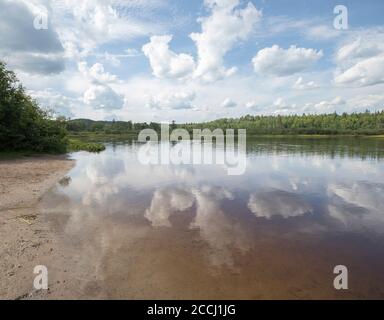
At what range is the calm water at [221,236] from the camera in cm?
662

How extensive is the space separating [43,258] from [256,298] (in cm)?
561

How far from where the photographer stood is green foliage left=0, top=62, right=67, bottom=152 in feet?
91.7

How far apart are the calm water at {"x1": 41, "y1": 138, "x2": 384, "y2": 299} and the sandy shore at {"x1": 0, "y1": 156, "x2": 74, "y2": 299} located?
2.15 ft

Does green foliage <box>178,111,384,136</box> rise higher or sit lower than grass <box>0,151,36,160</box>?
higher

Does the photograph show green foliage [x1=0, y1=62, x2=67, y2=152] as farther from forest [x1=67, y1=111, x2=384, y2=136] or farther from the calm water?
forest [x1=67, y1=111, x2=384, y2=136]

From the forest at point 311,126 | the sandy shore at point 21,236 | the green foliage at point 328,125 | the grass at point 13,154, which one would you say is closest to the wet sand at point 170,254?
the sandy shore at point 21,236

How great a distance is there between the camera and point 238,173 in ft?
74.4

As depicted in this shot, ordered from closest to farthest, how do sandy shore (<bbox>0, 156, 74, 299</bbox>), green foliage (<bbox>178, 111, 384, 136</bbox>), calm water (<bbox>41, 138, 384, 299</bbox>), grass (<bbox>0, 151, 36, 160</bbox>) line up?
sandy shore (<bbox>0, 156, 74, 299</bbox>), calm water (<bbox>41, 138, 384, 299</bbox>), grass (<bbox>0, 151, 36, 160</bbox>), green foliage (<bbox>178, 111, 384, 136</bbox>)

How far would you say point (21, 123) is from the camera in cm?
2953

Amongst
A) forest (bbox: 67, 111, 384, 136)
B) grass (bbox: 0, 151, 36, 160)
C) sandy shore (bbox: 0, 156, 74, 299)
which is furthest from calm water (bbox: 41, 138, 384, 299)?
forest (bbox: 67, 111, 384, 136)

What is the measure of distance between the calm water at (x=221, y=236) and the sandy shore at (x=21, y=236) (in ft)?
2.15

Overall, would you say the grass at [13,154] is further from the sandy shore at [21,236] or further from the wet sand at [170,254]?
the wet sand at [170,254]
